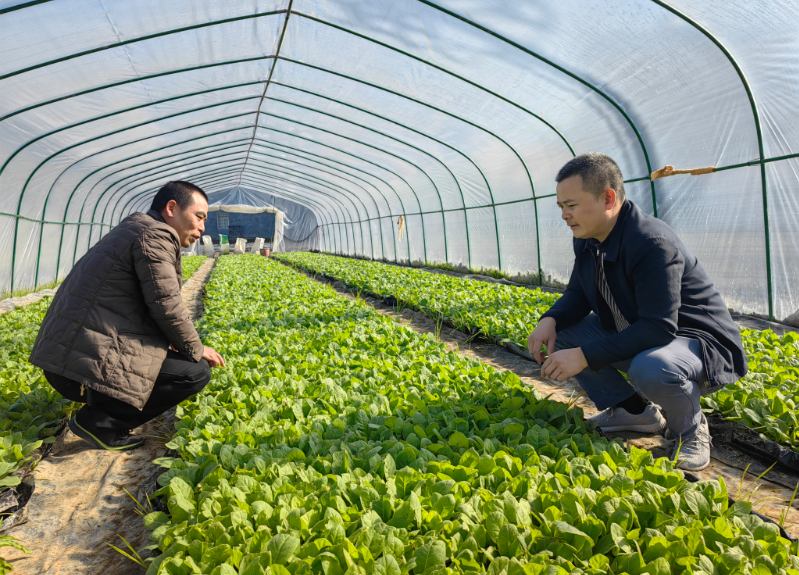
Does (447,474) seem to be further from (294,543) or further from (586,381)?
(586,381)

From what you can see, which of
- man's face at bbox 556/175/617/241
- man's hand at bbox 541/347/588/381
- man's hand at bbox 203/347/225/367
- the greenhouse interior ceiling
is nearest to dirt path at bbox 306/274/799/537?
man's hand at bbox 541/347/588/381

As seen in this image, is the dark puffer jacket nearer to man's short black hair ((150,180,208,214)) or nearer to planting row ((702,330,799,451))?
man's short black hair ((150,180,208,214))

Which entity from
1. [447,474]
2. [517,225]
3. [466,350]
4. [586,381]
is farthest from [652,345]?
[517,225]

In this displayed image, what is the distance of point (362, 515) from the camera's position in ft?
6.00

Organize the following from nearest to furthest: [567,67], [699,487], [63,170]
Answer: [699,487] < [567,67] < [63,170]

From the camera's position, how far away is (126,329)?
3.02 metres

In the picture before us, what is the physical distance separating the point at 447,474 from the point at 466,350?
3.81 m

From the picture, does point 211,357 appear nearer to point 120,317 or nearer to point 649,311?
point 120,317

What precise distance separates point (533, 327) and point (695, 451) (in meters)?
2.83

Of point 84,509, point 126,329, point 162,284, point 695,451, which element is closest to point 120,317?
point 126,329

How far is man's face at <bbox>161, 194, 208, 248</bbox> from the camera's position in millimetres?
3221

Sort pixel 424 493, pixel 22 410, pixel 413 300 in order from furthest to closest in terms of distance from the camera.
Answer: pixel 413 300
pixel 22 410
pixel 424 493

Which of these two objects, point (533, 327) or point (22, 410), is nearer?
point (22, 410)

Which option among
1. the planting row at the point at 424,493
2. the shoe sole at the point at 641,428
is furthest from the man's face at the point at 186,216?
the shoe sole at the point at 641,428
